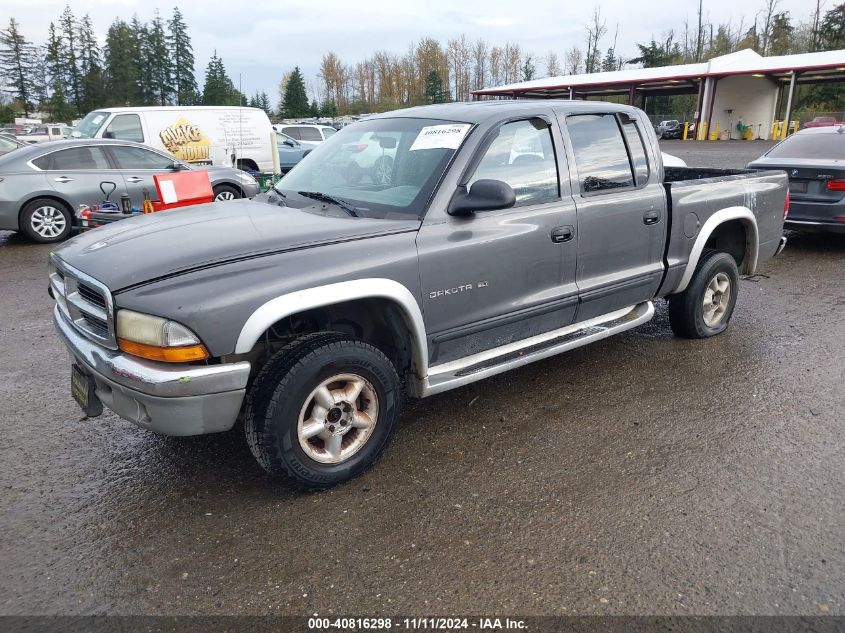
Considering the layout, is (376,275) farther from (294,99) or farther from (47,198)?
(294,99)

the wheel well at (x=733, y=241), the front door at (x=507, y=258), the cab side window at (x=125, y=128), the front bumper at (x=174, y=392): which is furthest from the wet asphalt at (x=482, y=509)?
the cab side window at (x=125, y=128)

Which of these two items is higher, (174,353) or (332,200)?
(332,200)

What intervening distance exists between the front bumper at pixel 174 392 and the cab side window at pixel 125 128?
11030mm

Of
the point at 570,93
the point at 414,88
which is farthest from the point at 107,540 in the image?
the point at 414,88

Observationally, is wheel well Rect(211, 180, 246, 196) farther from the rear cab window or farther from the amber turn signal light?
the amber turn signal light

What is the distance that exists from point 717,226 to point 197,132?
11.7 m

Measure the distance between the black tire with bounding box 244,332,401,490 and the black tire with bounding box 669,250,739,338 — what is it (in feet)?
9.61

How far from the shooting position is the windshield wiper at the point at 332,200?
3.46 meters

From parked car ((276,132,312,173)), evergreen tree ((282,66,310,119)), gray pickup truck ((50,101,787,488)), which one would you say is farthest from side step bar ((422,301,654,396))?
evergreen tree ((282,66,310,119))

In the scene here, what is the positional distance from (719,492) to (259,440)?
7.31 ft

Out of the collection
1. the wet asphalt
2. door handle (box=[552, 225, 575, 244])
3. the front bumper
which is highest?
door handle (box=[552, 225, 575, 244])

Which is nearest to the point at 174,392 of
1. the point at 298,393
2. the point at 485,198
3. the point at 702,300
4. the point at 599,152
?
the point at 298,393

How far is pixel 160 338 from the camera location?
260 centimetres

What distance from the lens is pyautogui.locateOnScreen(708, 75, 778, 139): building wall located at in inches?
1612
